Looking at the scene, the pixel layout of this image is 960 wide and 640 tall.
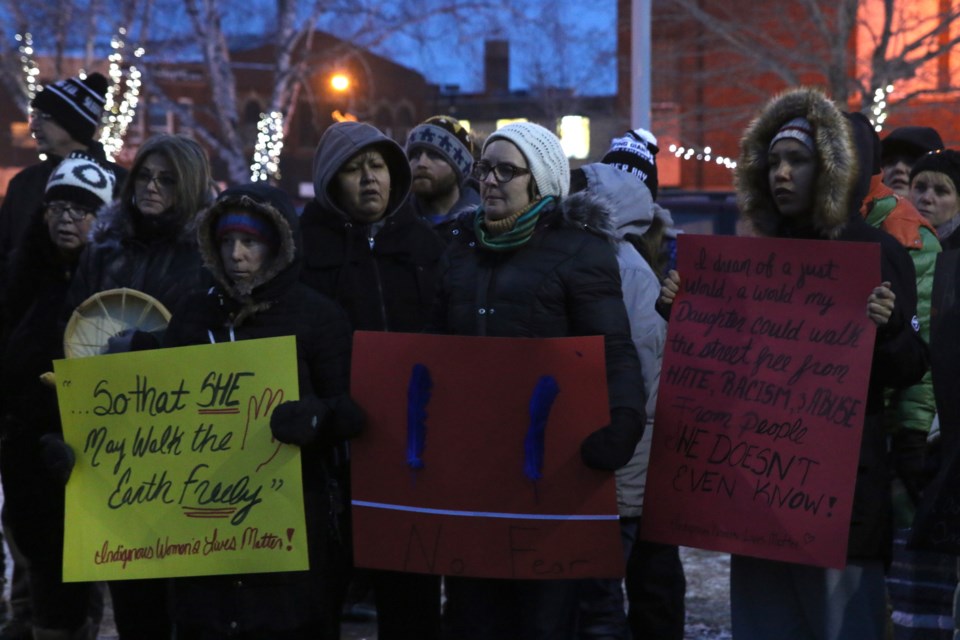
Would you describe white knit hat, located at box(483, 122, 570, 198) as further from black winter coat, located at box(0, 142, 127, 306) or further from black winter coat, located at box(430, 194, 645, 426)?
black winter coat, located at box(0, 142, 127, 306)

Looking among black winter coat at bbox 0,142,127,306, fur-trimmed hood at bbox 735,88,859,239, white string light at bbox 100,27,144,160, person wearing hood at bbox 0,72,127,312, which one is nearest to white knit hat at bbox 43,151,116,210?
black winter coat at bbox 0,142,127,306

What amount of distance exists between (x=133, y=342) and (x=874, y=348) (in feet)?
7.43

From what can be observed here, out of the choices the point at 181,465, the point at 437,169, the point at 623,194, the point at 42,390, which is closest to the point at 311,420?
the point at 181,465

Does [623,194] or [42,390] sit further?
[42,390]

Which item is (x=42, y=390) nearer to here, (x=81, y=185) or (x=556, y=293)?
(x=81, y=185)

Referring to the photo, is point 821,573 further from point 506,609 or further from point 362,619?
point 362,619

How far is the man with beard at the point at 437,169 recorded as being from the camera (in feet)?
21.3

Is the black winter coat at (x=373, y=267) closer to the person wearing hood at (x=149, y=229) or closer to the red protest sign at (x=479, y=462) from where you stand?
the person wearing hood at (x=149, y=229)

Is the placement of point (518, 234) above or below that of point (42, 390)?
above

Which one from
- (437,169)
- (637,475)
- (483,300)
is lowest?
(637,475)

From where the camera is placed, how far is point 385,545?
13.3 feet

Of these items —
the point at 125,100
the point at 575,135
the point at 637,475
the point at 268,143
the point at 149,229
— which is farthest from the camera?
the point at 575,135

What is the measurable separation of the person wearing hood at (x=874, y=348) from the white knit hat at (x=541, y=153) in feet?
1.98

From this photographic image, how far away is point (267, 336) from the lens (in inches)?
Answer: 167
